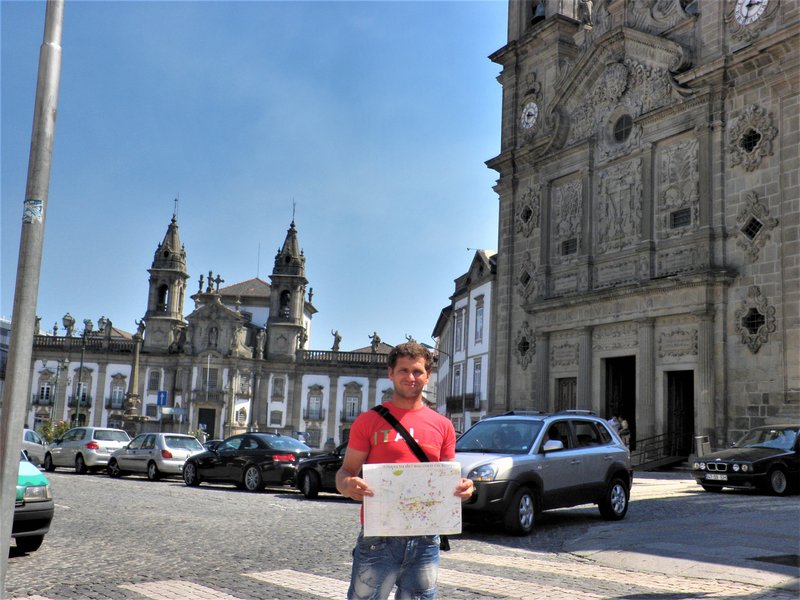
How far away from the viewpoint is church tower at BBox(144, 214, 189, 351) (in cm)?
7569

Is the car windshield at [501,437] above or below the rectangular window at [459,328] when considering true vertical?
below

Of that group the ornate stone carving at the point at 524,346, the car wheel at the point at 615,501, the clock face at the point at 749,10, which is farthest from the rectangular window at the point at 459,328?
the car wheel at the point at 615,501

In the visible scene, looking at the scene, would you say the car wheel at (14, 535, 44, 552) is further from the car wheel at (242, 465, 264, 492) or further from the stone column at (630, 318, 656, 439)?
the stone column at (630, 318, 656, 439)

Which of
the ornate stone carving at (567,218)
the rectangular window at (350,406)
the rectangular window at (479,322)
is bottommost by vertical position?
the rectangular window at (350,406)

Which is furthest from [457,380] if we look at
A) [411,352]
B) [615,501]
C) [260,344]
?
[411,352]

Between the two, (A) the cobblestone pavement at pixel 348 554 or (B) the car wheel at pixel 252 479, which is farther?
(B) the car wheel at pixel 252 479

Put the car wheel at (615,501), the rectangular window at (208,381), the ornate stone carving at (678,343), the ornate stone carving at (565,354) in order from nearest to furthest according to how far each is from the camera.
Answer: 1. the car wheel at (615,501)
2. the ornate stone carving at (678,343)
3. the ornate stone carving at (565,354)
4. the rectangular window at (208,381)

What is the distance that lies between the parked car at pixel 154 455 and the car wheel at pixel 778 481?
1474 cm

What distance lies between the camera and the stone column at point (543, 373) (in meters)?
29.7

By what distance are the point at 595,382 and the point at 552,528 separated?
16.0 meters

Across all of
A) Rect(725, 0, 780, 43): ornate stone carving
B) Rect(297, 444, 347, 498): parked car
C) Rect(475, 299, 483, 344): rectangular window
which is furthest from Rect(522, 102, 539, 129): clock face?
Rect(297, 444, 347, 498): parked car

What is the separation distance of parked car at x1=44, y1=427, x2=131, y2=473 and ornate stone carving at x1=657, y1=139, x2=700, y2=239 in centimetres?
1811

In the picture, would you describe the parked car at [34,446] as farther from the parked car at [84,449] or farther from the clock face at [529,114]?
the clock face at [529,114]

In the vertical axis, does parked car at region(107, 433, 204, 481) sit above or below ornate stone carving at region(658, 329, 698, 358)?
below
